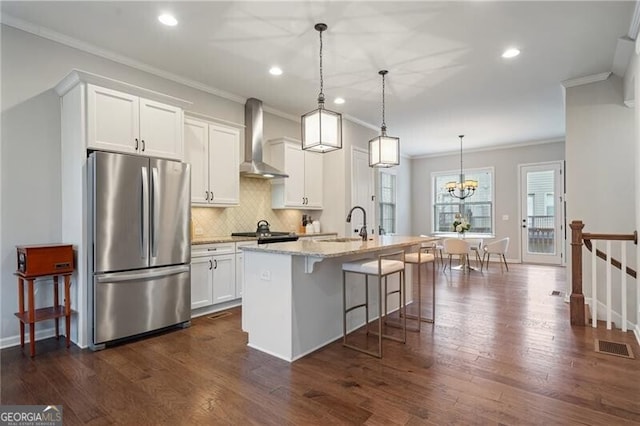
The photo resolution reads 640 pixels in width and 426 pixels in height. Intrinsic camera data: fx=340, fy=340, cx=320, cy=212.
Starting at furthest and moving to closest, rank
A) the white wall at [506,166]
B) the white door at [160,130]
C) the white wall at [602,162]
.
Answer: the white wall at [506,166] < the white wall at [602,162] < the white door at [160,130]

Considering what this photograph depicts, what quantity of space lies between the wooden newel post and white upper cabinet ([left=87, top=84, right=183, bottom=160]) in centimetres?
433

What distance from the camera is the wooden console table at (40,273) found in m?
2.79

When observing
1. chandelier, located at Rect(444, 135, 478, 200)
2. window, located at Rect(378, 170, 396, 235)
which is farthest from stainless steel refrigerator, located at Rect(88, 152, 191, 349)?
chandelier, located at Rect(444, 135, 478, 200)

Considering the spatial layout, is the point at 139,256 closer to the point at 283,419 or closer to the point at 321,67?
the point at 283,419

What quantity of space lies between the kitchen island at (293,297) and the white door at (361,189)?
294cm

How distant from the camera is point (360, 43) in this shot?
3459 mm

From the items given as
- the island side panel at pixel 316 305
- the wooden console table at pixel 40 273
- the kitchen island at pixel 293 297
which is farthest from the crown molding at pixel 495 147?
the wooden console table at pixel 40 273

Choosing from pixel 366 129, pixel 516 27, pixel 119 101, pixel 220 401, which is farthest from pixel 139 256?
pixel 366 129

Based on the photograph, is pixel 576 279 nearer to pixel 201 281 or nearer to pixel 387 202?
pixel 201 281

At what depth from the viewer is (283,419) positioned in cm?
193

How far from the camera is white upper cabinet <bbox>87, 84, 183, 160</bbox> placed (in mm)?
3059

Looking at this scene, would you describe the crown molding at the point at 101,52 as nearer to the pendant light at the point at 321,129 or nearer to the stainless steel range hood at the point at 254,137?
the stainless steel range hood at the point at 254,137

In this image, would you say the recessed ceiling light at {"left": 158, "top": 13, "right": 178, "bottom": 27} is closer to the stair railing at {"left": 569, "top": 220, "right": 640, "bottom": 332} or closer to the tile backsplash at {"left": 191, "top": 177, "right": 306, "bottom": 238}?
the tile backsplash at {"left": 191, "top": 177, "right": 306, "bottom": 238}

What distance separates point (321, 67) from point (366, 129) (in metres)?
2.82
